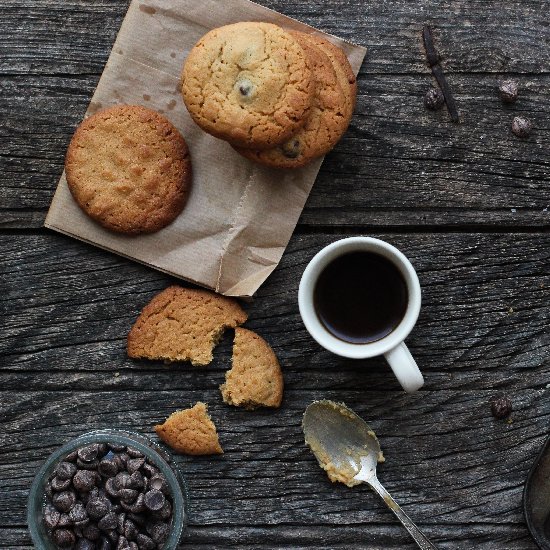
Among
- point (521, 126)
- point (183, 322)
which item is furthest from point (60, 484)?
point (521, 126)

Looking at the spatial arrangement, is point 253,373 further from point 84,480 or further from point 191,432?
point 84,480

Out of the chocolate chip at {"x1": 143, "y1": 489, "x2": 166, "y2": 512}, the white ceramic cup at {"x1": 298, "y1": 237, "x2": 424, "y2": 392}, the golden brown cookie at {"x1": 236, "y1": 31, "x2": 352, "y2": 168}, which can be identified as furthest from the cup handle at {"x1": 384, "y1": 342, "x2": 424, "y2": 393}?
the chocolate chip at {"x1": 143, "y1": 489, "x2": 166, "y2": 512}

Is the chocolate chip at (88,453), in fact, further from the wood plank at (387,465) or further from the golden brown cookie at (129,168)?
the golden brown cookie at (129,168)

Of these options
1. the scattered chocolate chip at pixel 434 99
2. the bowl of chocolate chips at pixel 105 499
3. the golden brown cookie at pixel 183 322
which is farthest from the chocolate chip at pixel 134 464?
the scattered chocolate chip at pixel 434 99

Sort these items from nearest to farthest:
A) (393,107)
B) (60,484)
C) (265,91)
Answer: (265,91)
(60,484)
(393,107)

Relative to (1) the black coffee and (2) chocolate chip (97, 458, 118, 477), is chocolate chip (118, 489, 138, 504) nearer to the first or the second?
(2) chocolate chip (97, 458, 118, 477)

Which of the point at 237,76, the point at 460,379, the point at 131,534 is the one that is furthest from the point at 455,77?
the point at 131,534
